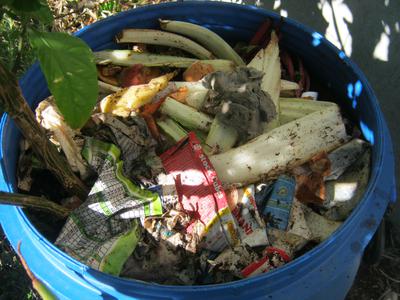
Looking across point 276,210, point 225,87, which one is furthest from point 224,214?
point 225,87

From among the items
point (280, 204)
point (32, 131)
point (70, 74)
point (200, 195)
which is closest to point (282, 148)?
point (280, 204)

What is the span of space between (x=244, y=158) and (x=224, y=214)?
0.18 metres

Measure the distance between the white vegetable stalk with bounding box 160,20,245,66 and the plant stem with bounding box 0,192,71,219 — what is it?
0.70 m

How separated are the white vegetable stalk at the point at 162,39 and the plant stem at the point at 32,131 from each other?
53 cm

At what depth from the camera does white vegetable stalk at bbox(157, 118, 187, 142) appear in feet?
4.25

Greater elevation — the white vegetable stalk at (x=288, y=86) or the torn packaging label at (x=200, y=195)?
the white vegetable stalk at (x=288, y=86)

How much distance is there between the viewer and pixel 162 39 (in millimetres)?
1506

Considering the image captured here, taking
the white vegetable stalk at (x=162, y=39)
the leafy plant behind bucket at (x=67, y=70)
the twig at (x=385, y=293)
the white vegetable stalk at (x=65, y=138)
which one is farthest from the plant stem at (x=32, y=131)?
the twig at (x=385, y=293)

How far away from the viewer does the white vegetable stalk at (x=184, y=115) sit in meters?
1.32

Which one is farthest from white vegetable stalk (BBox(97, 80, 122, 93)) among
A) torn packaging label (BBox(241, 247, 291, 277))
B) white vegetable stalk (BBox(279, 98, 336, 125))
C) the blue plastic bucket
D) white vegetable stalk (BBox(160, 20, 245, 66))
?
torn packaging label (BBox(241, 247, 291, 277))

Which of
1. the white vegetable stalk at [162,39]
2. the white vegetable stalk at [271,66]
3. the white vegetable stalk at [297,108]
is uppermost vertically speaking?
the white vegetable stalk at [162,39]

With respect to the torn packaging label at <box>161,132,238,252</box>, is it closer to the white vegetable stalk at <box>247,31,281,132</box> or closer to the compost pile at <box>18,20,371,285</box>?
the compost pile at <box>18,20,371,285</box>

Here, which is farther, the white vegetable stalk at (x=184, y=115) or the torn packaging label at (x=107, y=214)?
the white vegetable stalk at (x=184, y=115)

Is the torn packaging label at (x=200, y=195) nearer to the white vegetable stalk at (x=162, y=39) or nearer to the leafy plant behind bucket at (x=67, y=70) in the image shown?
the white vegetable stalk at (x=162, y=39)
